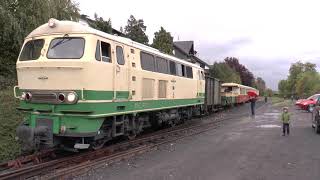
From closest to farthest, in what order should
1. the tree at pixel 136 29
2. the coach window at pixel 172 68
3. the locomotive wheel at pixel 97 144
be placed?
1. the locomotive wheel at pixel 97 144
2. the coach window at pixel 172 68
3. the tree at pixel 136 29

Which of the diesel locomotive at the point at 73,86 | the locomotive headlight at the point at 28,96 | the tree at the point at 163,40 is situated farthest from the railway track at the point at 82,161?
the tree at the point at 163,40

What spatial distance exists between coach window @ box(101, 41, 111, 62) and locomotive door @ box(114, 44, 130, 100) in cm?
31

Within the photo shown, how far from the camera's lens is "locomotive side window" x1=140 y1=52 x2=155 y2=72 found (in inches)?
587

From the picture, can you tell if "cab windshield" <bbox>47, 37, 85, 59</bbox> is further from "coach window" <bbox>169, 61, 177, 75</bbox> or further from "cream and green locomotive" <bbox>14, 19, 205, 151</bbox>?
"coach window" <bbox>169, 61, 177, 75</bbox>

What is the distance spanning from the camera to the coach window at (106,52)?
12.2 meters

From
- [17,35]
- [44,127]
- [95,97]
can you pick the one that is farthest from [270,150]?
[17,35]

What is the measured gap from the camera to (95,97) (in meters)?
11.6

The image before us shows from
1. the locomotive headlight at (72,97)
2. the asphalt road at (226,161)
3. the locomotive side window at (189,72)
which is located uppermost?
the locomotive side window at (189,72)

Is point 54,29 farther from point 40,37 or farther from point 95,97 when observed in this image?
point 95,97

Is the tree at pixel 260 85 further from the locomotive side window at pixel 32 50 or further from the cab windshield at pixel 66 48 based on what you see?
the cab windshield at pixel 66 48

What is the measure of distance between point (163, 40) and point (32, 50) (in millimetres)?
34896

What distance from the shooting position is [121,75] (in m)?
13.0

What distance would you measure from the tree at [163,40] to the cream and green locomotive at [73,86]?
3208cm

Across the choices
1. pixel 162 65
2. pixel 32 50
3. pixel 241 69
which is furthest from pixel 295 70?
pixel 32 50
